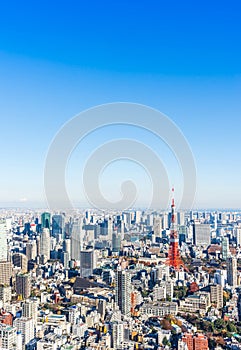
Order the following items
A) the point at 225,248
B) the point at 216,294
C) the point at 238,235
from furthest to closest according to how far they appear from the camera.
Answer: the point at 238,235 → the point at 225,248 → the point at 216,294

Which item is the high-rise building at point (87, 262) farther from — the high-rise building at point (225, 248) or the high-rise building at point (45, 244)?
the high-rise building at point (225, 248)

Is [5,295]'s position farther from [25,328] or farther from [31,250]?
[31,250]

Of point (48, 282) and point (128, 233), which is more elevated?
point (128, 233)

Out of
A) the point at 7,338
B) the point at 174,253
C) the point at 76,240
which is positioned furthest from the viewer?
the point at 76,240

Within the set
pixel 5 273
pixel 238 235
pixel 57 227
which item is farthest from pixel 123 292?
pixel 238 235

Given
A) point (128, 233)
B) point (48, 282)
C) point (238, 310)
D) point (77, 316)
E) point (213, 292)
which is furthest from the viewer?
point (128, 233)

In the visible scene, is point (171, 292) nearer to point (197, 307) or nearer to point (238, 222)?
point (197, 307)

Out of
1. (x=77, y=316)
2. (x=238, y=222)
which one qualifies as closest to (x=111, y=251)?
(x=77, y=316)
